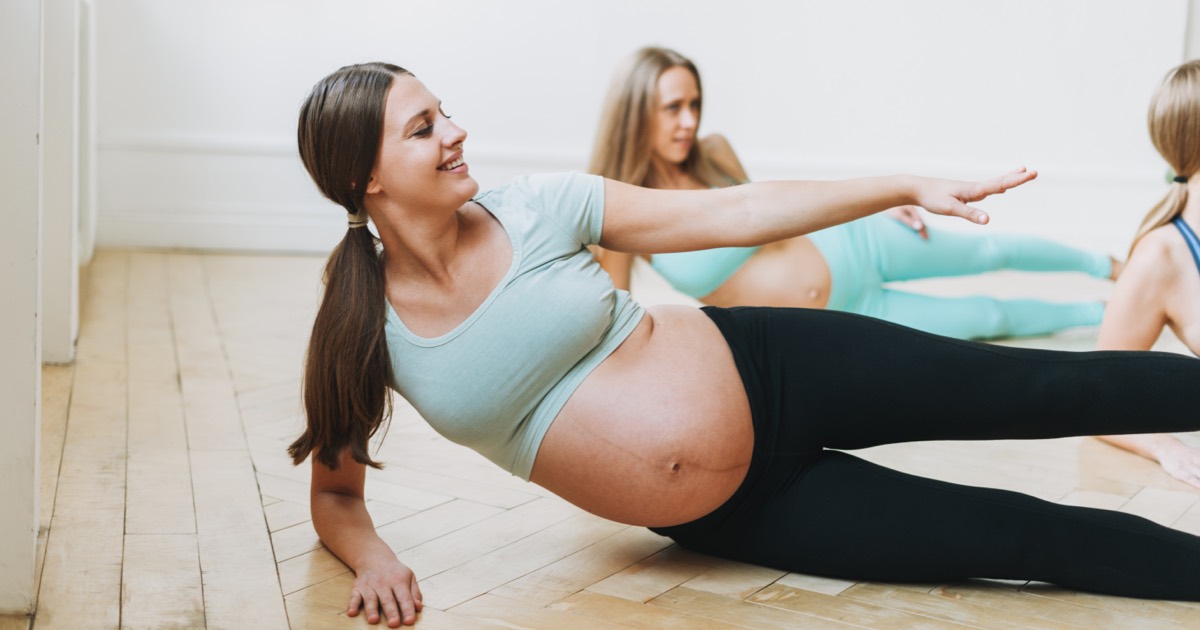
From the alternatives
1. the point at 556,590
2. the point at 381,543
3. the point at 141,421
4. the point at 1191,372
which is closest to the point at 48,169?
the point at 141,421

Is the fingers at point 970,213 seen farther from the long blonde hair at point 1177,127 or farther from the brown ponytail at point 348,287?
the long blonde hair at point 1177,127

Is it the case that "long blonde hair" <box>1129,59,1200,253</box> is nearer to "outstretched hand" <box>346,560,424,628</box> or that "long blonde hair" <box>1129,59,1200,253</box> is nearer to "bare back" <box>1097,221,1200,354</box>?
"bare back" <box>1097,221,1200,354</box>

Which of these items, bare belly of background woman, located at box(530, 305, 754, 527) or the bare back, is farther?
the bare back

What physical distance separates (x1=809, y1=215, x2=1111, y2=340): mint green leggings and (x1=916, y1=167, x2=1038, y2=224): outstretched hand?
→ 183 cm

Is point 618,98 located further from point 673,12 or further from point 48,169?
point 673,12

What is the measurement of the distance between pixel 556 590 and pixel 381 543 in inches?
11.2

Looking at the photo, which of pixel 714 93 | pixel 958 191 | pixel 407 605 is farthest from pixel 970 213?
pixel 714 93

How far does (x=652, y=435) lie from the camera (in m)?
Result: 1.72

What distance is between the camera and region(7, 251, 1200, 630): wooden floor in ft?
5.72

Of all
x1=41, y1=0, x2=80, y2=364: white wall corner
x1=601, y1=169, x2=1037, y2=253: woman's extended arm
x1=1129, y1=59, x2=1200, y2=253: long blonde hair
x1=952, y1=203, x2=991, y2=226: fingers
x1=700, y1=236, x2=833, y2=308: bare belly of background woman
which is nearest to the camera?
x1=952, y1=203, x2=991, y2=226: fingers

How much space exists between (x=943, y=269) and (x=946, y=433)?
6.87ft

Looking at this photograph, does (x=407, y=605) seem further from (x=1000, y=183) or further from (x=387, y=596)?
(x=1000, y=183)

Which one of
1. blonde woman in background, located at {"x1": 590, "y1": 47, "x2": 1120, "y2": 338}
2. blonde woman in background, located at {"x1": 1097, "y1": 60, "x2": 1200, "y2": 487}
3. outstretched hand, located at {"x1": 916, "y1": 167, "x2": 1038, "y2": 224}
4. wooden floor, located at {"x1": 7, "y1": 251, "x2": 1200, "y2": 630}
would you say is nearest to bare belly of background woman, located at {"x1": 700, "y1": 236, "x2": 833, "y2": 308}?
blonde woman in background, located at {"x1": 590, "y1": 47, "x2": 1120, "y2": 338}

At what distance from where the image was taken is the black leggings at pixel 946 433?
1770 mm
